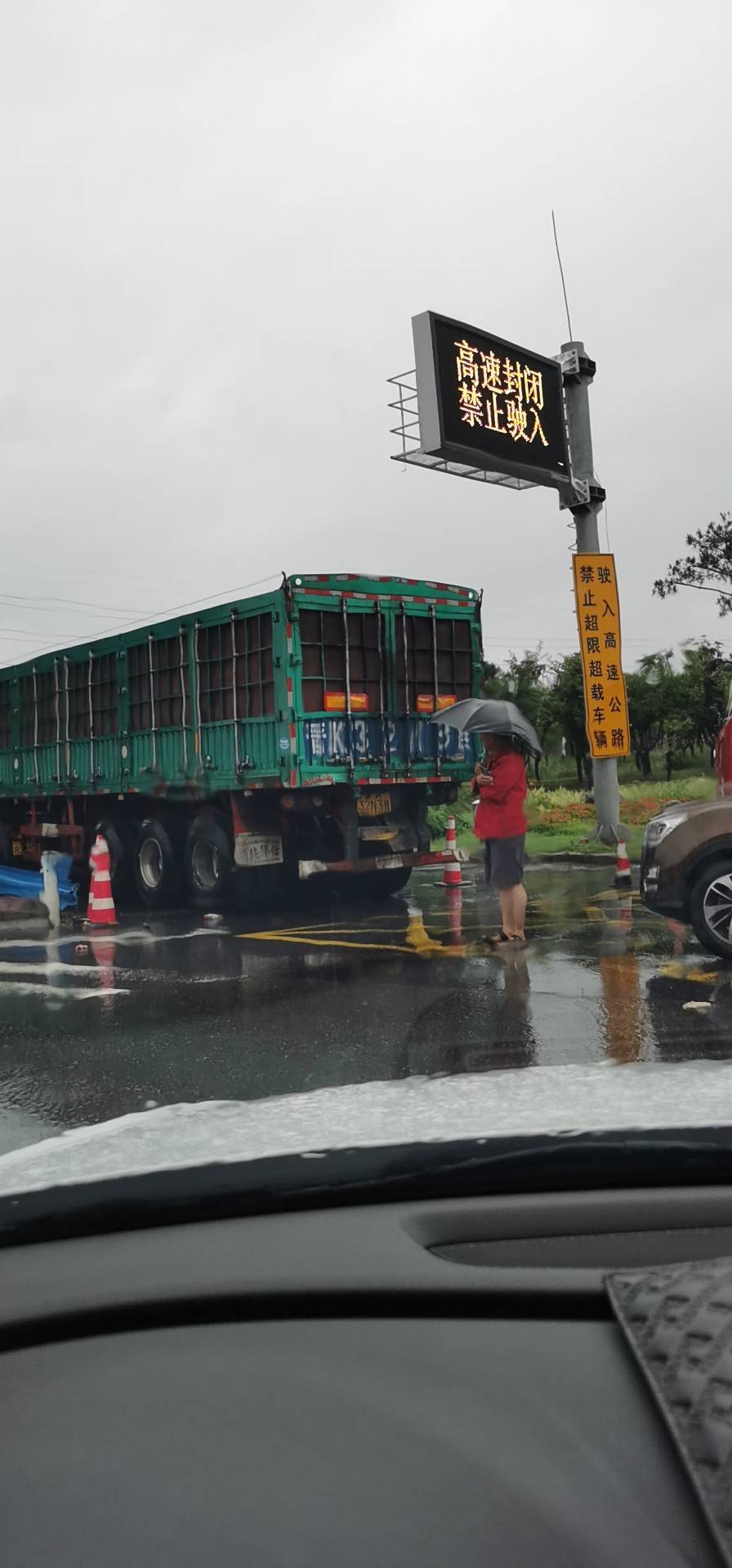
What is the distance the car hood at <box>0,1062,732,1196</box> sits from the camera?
162cm

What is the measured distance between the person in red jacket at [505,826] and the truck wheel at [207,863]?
3917 millimetres

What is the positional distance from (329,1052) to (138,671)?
9.42 meters

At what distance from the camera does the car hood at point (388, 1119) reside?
1.62m

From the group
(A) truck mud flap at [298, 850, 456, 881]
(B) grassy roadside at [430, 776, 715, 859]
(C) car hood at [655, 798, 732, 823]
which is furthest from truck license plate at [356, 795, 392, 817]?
(C) car hood at [655, 798, 732, 823]

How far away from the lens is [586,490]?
1797cm

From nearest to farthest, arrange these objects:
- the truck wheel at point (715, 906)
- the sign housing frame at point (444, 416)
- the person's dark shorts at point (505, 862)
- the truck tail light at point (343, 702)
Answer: the truck wheel at point (715, 906)
the person's dark shorts at point (505, 862)
the truck tail light at point (343, 702)
the sign housing frame at point (444, 416)

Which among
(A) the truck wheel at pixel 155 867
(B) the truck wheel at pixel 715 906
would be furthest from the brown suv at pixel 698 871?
(A) the truck wheel at pixel 155 867

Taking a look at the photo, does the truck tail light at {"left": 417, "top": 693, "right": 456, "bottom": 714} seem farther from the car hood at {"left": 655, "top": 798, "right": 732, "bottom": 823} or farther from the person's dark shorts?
the car hood at {"left": 655, "top": 798, "right": 732, "bottom": 823}

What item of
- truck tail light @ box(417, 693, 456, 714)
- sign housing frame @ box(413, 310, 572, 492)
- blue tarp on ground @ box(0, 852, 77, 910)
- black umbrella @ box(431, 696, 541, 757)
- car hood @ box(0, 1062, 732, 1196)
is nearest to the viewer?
car hood @ box(0, 1062, 732, 1196)

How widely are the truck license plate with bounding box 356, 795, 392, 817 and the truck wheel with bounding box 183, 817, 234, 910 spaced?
1.49 meters

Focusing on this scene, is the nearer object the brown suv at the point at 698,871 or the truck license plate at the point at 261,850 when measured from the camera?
the brown suv at the point at 698,871

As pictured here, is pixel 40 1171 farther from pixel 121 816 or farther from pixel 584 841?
pixel 584 841

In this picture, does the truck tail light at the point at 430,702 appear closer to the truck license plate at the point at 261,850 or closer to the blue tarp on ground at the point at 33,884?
the truck license plate at the point at 261,850

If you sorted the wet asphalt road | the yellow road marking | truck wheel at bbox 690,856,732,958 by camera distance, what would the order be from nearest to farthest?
the wet asphalt road
truck wheel at bbox 690,856,732,958
the yellow road marking
